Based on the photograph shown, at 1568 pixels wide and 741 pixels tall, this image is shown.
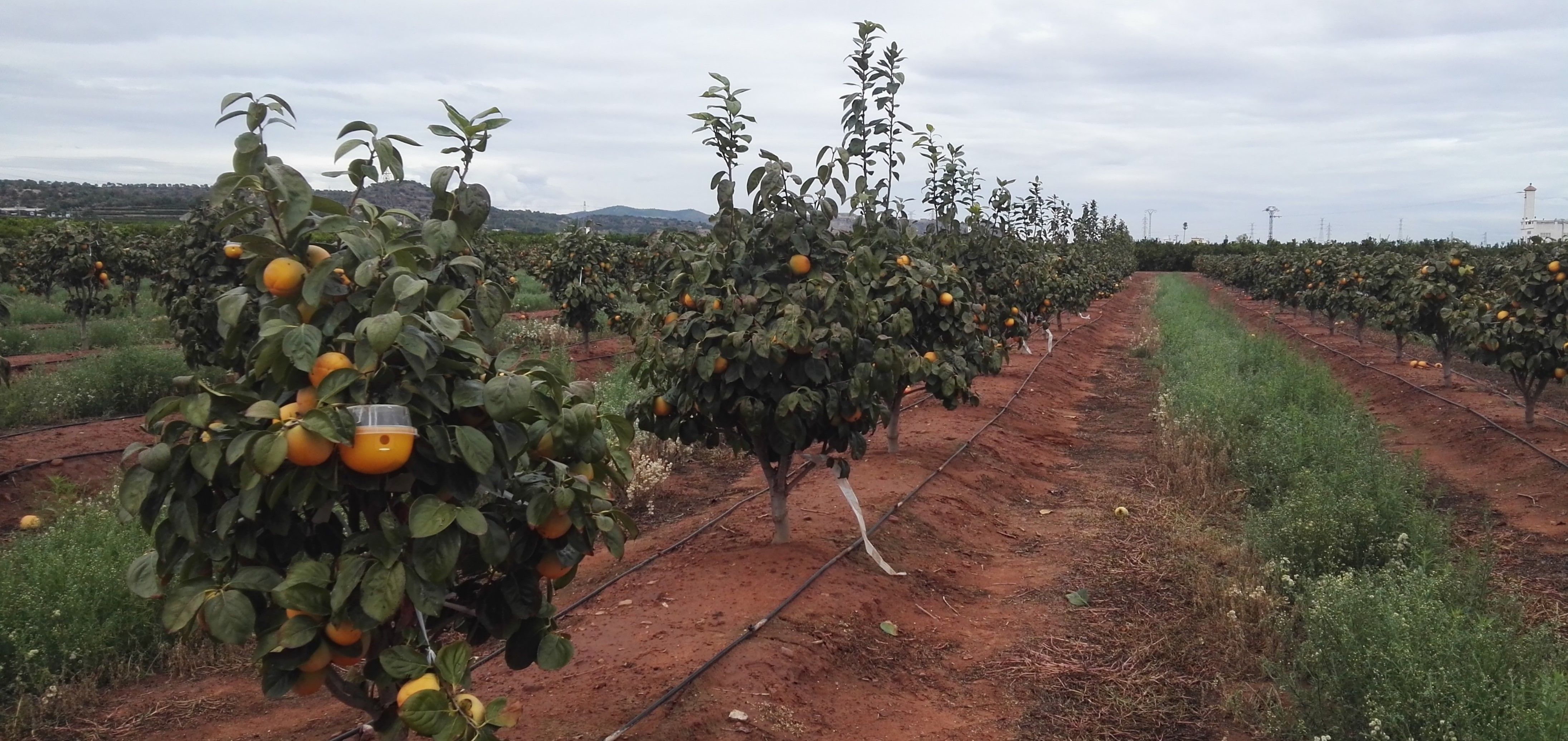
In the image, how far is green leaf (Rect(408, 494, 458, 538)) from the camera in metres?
2.23

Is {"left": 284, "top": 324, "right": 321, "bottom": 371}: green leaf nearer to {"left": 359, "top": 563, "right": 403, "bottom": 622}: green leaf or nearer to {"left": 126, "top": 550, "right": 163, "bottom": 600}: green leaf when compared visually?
{"left": 359, "top": 563, "right": 403, "bottom": 622}: green leaf

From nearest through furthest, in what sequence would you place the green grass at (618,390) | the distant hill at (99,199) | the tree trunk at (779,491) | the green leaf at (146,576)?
the green leaf at (146,576) < the tree trunk at (779,491) < the green grass at (618,390) < the distant hill at (99,199)

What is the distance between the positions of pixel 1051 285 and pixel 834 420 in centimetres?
1235

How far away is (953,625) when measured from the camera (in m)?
5.58

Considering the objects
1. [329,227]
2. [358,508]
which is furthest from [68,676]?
[329,227]

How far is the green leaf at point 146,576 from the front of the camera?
7.85 feet

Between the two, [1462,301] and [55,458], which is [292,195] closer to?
[55,458]

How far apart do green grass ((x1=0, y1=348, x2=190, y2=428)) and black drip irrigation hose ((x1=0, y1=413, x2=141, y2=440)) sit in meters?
0.20

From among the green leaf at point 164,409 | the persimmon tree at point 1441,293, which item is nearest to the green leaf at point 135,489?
the green leaf at point 164,409

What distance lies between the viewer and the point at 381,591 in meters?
2.23

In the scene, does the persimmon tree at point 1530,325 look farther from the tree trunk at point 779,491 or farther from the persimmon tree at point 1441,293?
the tree trunk at point 779,491

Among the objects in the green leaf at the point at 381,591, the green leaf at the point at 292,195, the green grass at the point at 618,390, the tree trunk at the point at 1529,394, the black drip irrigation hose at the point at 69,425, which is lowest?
the black drip irrigation hose at the point at 69,425

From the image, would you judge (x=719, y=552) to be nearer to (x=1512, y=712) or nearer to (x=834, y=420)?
(x=834, y=420)

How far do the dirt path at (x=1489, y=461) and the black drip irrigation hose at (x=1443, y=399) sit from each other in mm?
46
